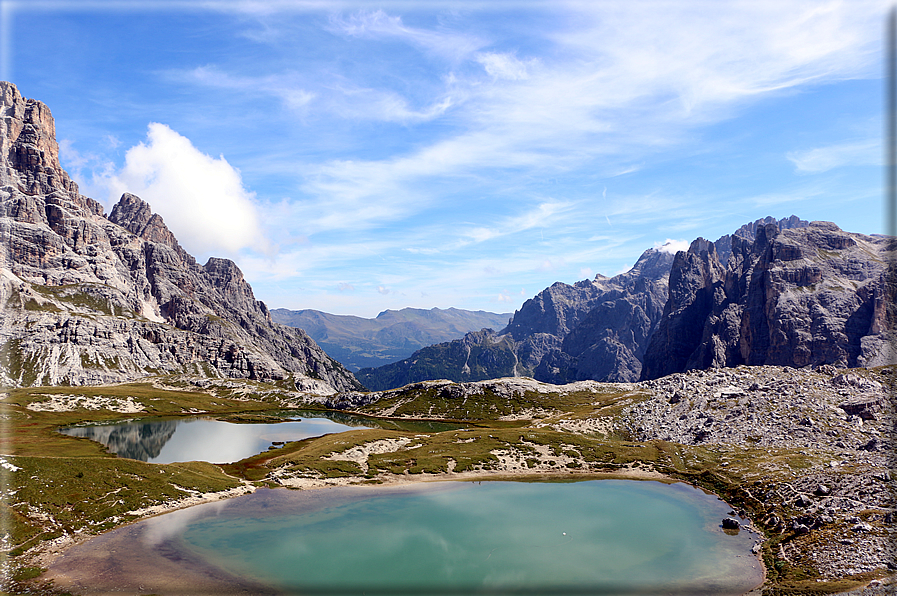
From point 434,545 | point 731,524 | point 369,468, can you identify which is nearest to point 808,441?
point 731,524

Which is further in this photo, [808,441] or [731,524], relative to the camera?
[808,441]

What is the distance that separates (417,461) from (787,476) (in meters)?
64.4

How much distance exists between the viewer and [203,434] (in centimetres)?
14788

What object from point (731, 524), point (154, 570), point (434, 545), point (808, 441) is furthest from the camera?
point (808, 441)

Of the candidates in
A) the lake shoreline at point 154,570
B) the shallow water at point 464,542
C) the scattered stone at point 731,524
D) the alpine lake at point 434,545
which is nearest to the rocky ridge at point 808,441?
the scattered stone at point 731,524

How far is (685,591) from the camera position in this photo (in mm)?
43812

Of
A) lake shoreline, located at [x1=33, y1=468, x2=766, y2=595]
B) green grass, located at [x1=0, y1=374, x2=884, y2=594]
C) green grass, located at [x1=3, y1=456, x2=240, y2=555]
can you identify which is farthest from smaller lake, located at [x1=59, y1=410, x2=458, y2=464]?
lake shoreline, located at [x1=33, y1=468, x2=766, y2=595]

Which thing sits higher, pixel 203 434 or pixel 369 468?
pixel 369 468

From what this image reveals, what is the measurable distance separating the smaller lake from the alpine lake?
47984 millimetres

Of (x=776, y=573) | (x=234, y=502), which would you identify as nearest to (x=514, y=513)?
(x=776, y=573)

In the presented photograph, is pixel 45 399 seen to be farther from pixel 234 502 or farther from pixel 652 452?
pixel 652 452

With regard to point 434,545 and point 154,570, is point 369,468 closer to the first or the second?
point 434,545

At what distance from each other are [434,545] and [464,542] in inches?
148

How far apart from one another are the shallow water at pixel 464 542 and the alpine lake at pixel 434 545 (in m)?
0.21
